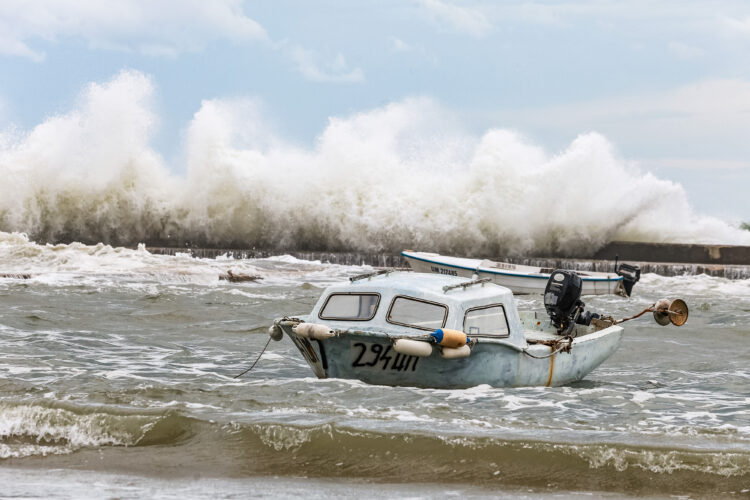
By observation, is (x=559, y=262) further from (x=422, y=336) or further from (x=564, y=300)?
(x=422, y=336)

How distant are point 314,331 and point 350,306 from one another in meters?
0.62

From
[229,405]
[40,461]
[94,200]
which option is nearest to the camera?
[40,461]

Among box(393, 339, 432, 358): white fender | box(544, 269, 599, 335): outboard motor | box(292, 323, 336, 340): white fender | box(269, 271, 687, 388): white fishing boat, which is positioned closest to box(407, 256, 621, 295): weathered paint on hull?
box(544, 269, 599, 335): outboard motor

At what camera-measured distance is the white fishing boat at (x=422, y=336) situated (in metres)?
9.09

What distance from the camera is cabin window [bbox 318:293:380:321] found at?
9.48 m

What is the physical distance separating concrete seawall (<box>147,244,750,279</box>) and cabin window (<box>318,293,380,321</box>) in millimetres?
20193

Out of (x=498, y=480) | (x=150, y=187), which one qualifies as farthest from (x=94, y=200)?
(x=498, y=480)

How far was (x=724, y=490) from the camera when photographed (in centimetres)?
677

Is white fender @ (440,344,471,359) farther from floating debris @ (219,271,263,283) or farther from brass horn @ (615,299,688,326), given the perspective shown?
floating debris @ (219,271,263,283)

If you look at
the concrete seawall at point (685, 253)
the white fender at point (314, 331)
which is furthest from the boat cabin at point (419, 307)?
the concrete seawall at point (685, 253)

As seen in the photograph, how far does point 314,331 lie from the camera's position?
Result: 912cm

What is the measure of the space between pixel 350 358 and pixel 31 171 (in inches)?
1432

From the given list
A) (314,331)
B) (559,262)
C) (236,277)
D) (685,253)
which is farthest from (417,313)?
(685,253)

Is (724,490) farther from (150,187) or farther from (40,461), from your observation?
(150,187)
